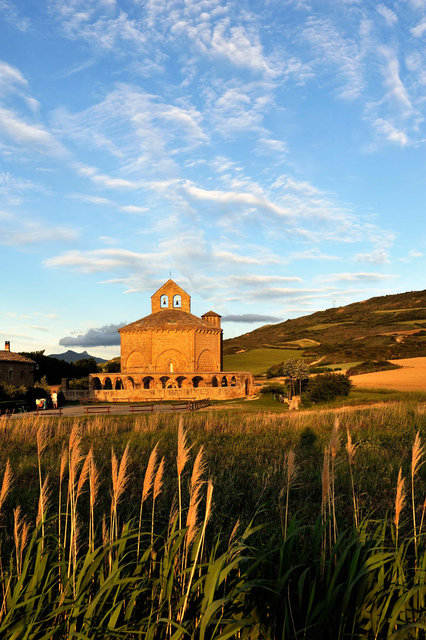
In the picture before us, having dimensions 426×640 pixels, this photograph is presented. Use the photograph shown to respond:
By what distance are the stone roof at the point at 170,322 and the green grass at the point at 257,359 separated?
19.4 meters

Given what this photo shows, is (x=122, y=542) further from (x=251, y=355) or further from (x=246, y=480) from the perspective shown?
(x=251, y=355)

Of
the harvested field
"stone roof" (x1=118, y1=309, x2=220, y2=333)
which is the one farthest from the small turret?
the harvested field

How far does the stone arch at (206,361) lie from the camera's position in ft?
160

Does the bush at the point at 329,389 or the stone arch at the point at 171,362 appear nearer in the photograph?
the bush at the point at 329,389

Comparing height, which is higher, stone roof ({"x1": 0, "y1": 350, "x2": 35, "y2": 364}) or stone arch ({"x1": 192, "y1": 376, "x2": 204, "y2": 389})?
stone roof ({"x1": 0, "y1": 350, "x2": 35, "y2": 364})

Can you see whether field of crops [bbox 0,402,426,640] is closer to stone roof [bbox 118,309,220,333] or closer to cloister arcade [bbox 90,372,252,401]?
cloister arcade [bbox 90,372,252,401]

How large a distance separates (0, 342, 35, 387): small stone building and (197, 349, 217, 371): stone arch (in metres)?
18.3

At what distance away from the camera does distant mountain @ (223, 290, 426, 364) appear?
69062 millimetres

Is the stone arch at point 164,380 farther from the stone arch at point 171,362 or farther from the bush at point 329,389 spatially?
the bush at point 329,389

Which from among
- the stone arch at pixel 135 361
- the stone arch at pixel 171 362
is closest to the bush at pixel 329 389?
the stone arch at pixel 171 362


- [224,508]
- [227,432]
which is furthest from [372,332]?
[224,508]

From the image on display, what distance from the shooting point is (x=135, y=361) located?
49.2m

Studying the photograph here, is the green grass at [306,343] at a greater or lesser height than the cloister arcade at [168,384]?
greater

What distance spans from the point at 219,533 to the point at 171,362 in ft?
149
